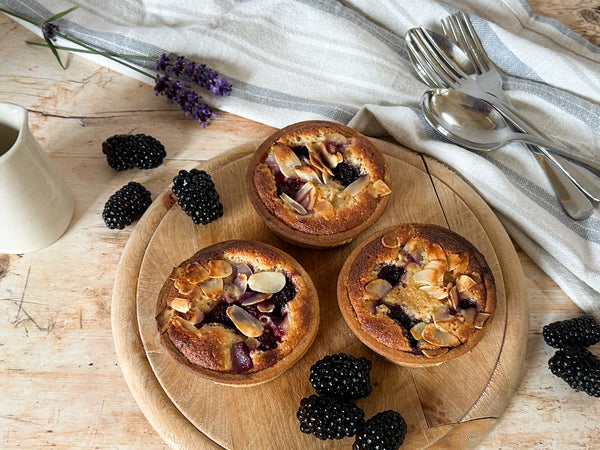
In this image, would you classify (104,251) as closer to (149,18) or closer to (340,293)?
(340,293)

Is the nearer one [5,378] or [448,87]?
[5,378]

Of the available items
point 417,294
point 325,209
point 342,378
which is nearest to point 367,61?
point 325,209

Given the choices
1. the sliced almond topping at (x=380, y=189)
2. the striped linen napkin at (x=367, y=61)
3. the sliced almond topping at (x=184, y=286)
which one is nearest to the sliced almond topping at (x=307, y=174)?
the sliced almond topping at (x=380, y=189)

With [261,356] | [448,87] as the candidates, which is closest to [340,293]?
[261,356]

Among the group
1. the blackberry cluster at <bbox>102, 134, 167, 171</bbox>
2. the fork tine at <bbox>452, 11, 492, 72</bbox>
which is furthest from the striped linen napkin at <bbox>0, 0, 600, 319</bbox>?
the blackberry cluster at <bbox>102, 134, 167, 171</bbox>

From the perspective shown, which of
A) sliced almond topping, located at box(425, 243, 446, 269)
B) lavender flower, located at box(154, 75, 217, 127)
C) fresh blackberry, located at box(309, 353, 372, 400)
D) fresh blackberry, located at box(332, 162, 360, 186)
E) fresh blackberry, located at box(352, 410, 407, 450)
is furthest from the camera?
lavender flower, located at box(154, 75, 217, 127)

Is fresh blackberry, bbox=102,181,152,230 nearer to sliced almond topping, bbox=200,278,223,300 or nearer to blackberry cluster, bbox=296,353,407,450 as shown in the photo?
sliced almond topping, bbox=200,278,223,300

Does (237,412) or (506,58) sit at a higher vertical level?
(506,58)
